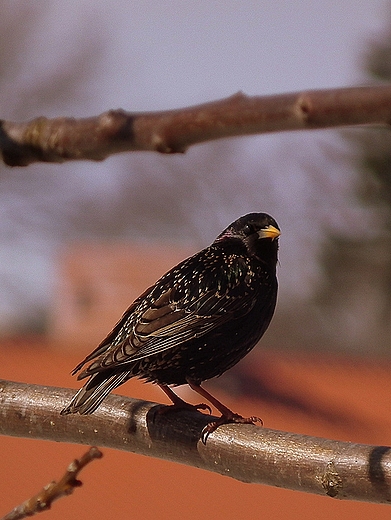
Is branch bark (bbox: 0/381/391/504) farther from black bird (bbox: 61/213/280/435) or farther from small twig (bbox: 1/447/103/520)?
small twig (bbox: 1/447/103/520)

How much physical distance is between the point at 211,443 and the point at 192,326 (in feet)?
1.21

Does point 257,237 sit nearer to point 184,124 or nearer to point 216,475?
point 184,124

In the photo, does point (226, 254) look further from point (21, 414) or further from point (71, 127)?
point (71, 127)

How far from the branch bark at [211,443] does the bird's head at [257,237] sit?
521mm

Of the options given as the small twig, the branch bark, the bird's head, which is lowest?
the branch bark

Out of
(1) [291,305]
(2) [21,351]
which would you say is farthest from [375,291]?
(2) [21,351]

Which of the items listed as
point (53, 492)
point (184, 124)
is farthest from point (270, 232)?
point (184, 124)

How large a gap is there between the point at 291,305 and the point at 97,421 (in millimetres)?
12484

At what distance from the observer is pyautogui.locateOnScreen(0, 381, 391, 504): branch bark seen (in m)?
1.52

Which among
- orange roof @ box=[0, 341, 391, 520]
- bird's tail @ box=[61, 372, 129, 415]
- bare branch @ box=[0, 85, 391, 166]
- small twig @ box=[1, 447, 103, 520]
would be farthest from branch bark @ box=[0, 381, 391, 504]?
orange roof @ box=[0, 341, 391, 520]

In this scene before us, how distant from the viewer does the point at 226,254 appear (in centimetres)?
230

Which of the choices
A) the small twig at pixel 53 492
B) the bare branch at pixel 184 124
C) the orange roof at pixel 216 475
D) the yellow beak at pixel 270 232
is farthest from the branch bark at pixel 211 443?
the orange roof at pixel 216 475

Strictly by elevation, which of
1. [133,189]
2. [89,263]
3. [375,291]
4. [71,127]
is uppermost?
[71,127]

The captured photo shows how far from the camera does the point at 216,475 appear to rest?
6184 millimetres
